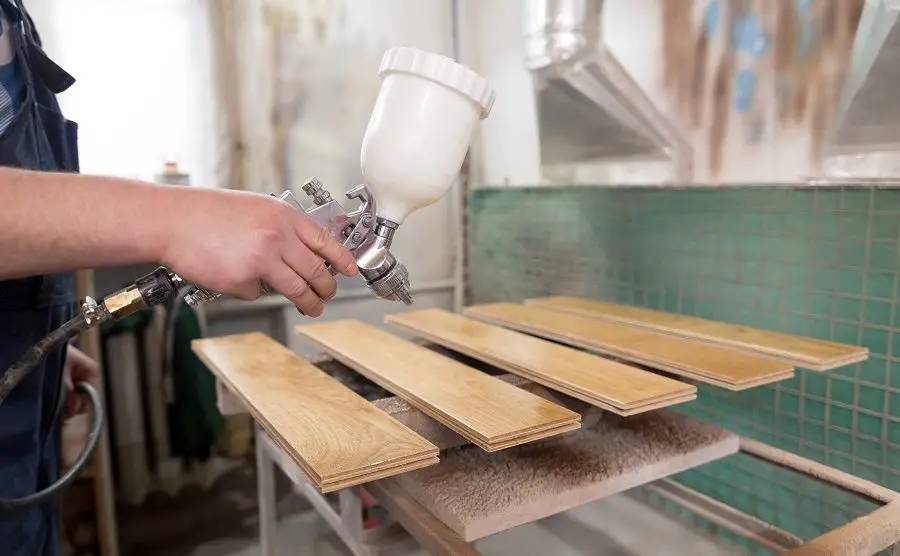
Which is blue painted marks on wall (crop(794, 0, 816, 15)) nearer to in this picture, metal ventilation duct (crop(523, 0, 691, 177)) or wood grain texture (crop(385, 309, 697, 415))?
metal ventilation duct (crop(523, 0, 691, 177))

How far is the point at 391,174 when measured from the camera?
2.24ft

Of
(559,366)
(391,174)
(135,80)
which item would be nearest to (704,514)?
(559,366)

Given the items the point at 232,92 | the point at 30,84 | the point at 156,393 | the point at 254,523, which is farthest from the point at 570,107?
the point at 254,523

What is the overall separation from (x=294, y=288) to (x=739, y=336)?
75cm

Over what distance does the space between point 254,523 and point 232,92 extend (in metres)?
1.17

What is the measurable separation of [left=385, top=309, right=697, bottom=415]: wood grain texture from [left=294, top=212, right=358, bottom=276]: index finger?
1.08 ft

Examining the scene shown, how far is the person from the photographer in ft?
1.73

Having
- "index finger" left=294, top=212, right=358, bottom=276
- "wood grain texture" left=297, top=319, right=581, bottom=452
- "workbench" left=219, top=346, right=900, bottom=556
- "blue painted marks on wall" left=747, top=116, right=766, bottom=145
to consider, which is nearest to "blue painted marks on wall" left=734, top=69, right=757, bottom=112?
"blue painted marks on wall" left=747, top=116, right=766, bottom=145

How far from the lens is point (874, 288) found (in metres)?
1.02

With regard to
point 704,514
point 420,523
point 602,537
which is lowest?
point 602,537

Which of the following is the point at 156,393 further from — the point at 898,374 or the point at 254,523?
the point at 898,374

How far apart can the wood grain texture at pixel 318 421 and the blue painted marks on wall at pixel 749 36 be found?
94 centimetres

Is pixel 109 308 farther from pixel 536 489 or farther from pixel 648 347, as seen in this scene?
pixel 648 347

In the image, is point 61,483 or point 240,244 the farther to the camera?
point 61,483
